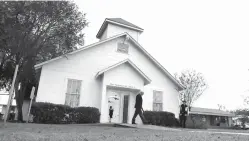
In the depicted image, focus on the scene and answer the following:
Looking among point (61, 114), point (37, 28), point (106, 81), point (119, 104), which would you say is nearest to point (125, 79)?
point (106, 81)

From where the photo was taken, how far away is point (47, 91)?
14836 mm

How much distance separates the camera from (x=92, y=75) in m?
16.5

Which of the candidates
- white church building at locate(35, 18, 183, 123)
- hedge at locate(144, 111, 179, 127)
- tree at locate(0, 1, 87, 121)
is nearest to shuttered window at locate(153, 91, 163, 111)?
white church building at locate(35, 18, 183, 123)

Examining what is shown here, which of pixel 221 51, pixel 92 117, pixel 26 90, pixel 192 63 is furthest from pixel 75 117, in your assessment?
pixel 192 63

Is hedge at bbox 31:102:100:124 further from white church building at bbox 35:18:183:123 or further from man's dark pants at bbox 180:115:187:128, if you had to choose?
man's dark pants at bbox 180:115:187:128

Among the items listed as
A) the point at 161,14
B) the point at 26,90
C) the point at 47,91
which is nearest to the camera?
the point at 47,91

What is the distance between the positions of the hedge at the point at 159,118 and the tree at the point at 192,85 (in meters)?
16.8

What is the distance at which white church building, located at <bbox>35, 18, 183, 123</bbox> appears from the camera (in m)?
15.2

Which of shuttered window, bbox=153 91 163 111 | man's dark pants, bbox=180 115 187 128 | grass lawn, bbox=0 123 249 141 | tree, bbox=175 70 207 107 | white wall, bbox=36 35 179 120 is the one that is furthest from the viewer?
tree, bbox=175 70 207 107

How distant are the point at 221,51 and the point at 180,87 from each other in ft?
38.0

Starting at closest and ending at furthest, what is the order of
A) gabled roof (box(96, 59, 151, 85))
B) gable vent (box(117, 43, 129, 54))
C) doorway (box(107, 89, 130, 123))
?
gabled roof (box(96, 59, 151, 85)) → doorway (box(107, 89, 130, 123)) → gable vent (box(117, 43, 129, 54))

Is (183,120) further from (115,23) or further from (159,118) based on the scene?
(115,23)

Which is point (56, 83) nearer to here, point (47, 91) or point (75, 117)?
point (47, 91)

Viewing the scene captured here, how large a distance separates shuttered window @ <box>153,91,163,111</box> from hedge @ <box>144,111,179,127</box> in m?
1.69
